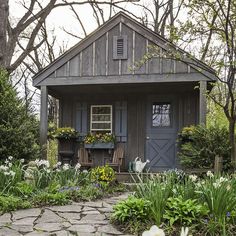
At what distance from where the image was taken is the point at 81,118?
37.7 ft

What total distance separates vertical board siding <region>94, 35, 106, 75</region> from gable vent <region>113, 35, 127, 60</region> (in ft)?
1.03

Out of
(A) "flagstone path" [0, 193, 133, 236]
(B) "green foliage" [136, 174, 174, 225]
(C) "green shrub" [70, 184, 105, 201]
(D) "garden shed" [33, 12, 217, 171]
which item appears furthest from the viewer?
(D) "garden shed" [33, 12, 217, 171]

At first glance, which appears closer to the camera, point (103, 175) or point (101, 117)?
point (103, 175)

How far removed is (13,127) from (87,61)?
282 cm

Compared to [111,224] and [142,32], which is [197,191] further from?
[142,32]

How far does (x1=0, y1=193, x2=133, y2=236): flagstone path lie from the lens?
425 centimetres

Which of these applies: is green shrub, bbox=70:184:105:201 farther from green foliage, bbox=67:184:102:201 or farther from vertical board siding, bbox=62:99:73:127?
vertical board siding, bbox=62:99:73:127

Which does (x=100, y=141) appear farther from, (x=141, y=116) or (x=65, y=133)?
(x=141, y=116)

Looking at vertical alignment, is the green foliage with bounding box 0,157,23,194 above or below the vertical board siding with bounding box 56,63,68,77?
Result: below

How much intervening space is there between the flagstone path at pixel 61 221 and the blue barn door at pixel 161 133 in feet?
16.5

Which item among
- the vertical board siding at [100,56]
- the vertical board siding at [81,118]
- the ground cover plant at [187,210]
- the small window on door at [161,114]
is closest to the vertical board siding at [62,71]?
the vertical board siding at [100,56]

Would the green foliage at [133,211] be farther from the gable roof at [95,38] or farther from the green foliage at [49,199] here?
the gable roof at [95,38]

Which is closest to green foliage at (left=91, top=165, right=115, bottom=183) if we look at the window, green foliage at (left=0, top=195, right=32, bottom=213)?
green foliage at (left=0, top=195, right=32, bottom=213)

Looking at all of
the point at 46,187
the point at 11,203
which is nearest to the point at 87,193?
the point at 46,187
